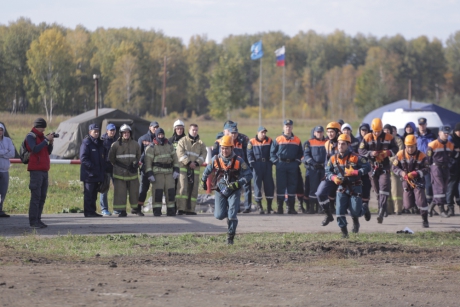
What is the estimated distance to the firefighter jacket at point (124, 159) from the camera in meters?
16.8

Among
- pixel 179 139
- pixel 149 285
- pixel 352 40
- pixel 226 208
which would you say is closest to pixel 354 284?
pixel 149 285

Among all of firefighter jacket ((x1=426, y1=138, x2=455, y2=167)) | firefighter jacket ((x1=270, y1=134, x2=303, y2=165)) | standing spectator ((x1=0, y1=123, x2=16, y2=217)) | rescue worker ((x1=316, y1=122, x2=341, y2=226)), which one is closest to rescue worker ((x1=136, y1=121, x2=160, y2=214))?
firefighter jacket ((x1=270, y1=134, x2=303, y2=165))

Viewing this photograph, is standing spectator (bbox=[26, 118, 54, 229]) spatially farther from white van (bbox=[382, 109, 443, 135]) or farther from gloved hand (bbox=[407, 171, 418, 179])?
white van (bbox=[382, 109, 443, 135])

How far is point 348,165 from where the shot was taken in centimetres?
1390

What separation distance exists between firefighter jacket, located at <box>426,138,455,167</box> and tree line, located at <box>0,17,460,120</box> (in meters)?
20.1

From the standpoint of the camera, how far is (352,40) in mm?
146625

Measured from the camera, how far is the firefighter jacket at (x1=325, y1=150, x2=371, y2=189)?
13.8m

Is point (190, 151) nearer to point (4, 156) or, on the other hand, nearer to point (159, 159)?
point (159, 159)

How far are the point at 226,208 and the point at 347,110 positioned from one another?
111276mm

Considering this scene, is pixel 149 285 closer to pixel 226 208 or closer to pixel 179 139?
pixel 226 208

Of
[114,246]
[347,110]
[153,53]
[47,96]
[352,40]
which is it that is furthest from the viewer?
[352,40]

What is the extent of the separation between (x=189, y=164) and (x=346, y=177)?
15.5 ft

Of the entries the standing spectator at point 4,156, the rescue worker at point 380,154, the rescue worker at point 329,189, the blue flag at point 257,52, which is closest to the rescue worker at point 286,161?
the rescue worker at point 380,154

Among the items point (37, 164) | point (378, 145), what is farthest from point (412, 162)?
point (37, 164)
